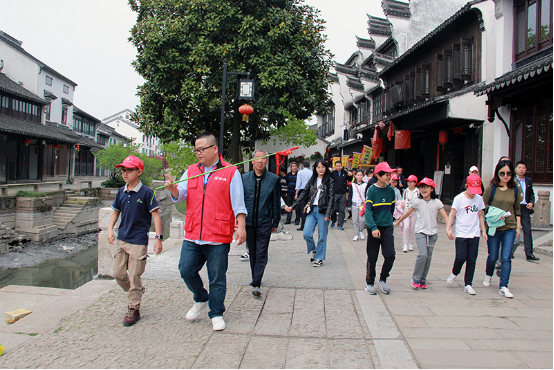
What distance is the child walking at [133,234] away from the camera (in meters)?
4.16

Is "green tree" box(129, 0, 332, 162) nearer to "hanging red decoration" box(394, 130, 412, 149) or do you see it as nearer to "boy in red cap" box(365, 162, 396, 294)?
"hanging red decoration" box(394, 130, 412, 149)

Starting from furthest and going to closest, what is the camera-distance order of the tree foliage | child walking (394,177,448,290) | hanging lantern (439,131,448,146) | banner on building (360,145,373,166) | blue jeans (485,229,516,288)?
the tree foliage
banner on building (360,145,373,166)
hanging lantern (439,131,448,146)
child walking (394,177,448,290)
blue jeans (485,229,516,288)

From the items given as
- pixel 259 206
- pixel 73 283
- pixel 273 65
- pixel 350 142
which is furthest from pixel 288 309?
pixel 350 142

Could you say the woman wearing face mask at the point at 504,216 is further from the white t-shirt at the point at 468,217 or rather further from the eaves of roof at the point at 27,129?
the eaves of roof at the point at 27,129

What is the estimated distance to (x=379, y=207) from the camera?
5246 millimetres

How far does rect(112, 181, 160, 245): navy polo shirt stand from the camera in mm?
4211

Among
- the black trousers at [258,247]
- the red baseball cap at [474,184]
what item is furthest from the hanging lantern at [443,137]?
the black trousers at [258,247]

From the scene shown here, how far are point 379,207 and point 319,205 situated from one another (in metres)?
1.59

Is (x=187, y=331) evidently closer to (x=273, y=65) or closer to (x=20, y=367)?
(x=20, y=367)

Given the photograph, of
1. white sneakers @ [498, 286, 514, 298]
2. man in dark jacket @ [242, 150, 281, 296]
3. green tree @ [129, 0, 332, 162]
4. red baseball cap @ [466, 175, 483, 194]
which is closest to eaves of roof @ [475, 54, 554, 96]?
red baseball cap @ [466, 175, 483, 194]

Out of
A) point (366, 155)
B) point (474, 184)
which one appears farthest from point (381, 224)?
point (366, 155)

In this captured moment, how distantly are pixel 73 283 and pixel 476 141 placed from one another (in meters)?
13.5

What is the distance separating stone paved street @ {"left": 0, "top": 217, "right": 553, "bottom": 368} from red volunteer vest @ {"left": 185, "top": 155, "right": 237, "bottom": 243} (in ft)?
3.13

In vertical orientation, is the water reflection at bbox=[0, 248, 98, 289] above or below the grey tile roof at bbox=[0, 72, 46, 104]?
below
